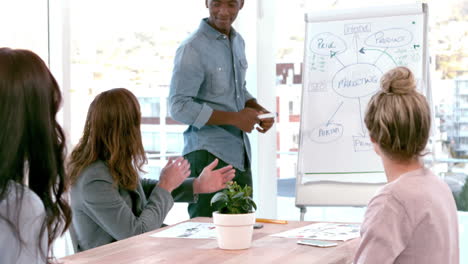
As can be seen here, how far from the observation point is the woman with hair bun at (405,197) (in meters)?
1.65

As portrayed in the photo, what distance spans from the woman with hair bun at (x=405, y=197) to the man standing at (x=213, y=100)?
5.35ft

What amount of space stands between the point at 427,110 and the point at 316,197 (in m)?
1.98

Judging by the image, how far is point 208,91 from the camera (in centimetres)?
344

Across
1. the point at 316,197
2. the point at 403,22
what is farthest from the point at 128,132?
the point at 403,22

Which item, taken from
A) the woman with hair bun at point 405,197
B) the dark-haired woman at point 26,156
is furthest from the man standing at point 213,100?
the dark-haired woman at point 26,156

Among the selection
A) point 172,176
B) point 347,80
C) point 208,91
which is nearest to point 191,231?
point 172,176

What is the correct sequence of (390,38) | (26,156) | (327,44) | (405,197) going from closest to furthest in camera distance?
1. (26,156)
2. (405,197)
3. (390,38)
4. (327,44)

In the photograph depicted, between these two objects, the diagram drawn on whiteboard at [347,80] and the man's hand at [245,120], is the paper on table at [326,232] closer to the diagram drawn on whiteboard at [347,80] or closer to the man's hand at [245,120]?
the man's hand at [245,120]

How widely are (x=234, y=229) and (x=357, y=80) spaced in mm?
1860

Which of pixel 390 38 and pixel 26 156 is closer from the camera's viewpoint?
pixel 26 156

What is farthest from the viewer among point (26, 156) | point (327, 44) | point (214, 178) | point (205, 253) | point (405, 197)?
point (327, 44)

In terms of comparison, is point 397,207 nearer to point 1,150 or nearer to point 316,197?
point 1,150

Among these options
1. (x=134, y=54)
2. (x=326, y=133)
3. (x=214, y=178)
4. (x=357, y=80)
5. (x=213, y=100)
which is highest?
(x=134, y=54)

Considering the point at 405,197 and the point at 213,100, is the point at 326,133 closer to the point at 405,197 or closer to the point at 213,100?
the point at 213,100
